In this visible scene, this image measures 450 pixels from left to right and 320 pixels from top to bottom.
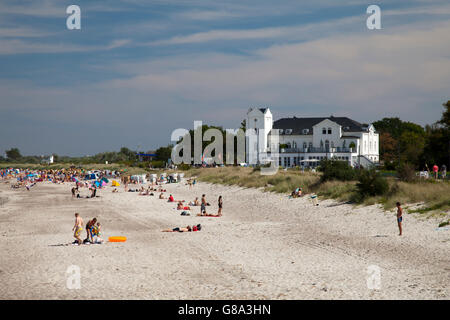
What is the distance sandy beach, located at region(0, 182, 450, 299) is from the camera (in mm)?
10867

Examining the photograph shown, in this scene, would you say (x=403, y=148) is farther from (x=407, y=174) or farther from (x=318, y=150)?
(x=407, y=174)

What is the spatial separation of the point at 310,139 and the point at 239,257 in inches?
2191

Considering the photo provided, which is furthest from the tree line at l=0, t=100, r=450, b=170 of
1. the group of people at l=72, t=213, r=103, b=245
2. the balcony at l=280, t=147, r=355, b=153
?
the group of people at l=72, t=213, r=103, b=245

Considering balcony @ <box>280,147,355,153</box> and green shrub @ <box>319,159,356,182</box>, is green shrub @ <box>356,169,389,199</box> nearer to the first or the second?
green shrub @ <box>319,159,356,182</box>

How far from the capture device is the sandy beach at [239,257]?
35.7 feet

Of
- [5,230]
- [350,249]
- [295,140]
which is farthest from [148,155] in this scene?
[350,249]

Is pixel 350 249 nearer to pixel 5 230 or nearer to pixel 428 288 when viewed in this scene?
pixel 428 288

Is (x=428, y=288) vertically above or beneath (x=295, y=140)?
beneath

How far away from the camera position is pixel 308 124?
230 ft

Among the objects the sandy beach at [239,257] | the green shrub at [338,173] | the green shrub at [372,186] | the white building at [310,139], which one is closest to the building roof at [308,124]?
the white building at [310,139]

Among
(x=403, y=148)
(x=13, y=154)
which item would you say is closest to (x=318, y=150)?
(x=403, y=148)

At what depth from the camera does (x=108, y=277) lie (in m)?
12.2
